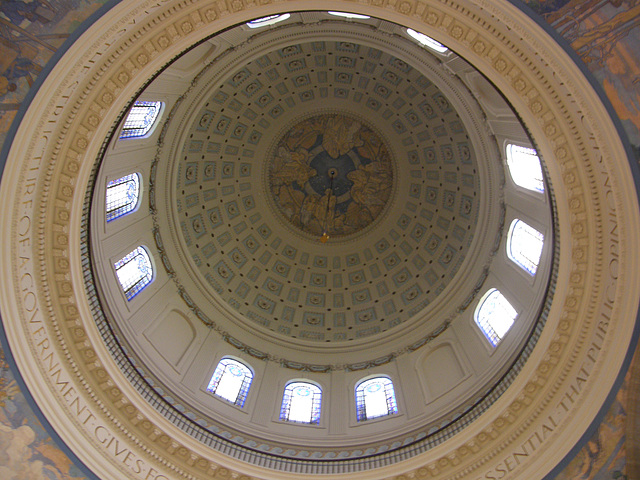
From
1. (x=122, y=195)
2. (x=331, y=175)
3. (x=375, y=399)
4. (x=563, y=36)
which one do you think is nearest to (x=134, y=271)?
(x=122, y=195)

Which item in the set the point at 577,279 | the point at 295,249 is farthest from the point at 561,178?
the point at 295,249

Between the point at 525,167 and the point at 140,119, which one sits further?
the point at 140,119

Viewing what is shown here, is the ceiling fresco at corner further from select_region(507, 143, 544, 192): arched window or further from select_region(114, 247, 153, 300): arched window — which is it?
select_region(114, 247, 153, 300): arched window

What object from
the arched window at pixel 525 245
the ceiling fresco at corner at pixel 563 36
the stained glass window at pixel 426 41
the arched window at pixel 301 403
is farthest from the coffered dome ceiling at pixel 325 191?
the ceiling fresco at corner at pixel 563 36

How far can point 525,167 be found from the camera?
50.4 ft

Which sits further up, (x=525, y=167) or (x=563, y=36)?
(x=525, y=167)

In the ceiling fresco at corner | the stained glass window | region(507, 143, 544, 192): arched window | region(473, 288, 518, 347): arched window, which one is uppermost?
the stained glass window

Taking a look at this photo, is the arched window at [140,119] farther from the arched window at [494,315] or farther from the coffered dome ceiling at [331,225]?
the arched window at [494,315]

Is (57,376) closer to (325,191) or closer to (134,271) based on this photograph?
(134,271)

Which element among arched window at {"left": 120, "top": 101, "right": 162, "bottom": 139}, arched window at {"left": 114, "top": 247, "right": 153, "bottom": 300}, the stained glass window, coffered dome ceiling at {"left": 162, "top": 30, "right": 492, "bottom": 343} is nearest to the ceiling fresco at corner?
the stained glass window

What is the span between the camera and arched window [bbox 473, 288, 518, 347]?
15500mm

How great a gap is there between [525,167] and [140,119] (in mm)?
12415

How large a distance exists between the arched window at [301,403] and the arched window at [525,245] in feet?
27.3

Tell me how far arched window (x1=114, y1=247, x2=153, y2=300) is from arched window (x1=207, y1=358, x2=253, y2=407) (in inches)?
157
